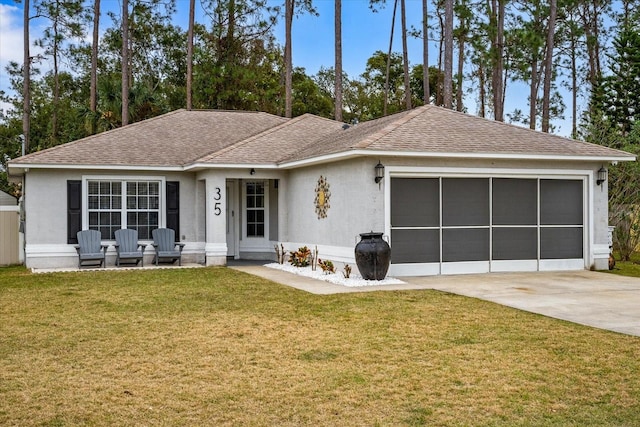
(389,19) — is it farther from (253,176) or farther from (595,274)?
(595,274)

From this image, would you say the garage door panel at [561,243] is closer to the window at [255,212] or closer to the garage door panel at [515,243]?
the garage door panel at [515,243]

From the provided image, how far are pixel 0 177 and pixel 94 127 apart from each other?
11636mm

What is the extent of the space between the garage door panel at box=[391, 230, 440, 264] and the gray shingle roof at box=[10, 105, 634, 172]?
1.68 m

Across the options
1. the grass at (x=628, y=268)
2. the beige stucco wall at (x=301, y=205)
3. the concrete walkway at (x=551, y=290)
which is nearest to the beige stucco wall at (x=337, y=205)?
the beige stucco wall at (x=301, y=205)

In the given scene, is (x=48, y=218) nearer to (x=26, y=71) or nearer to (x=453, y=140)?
(x=453, y=140)

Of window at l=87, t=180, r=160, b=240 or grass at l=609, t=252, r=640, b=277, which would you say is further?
window at l=87, t=180, r=160, b=240

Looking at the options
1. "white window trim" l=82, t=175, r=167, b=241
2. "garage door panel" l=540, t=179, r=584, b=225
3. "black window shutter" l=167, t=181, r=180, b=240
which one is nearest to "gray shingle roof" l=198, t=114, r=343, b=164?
"black window shutter" l=167, t=181, r=180, b=240

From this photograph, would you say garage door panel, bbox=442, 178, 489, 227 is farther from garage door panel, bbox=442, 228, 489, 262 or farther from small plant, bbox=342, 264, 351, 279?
small plant, bbox=342, 264, 351, 279

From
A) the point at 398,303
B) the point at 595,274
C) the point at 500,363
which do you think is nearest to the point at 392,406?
the point at 500,363

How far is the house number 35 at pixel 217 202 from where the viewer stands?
16406mm

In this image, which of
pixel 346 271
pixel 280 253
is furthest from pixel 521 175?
pixel 280 253

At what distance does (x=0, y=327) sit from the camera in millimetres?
8547

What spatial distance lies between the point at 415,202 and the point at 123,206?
7.61 meters

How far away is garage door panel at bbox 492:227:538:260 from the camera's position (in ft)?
46.9
